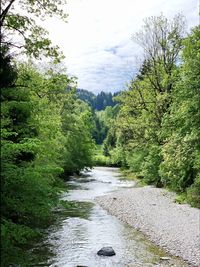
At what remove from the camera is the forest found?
932cm

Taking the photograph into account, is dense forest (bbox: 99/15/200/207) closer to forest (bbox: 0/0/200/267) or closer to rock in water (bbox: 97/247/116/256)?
forest (bbox: 0/0/200/267)

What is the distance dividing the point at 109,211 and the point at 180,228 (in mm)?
7413

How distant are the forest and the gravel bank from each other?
74.1 inches

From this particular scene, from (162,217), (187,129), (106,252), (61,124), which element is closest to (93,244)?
(106,252)

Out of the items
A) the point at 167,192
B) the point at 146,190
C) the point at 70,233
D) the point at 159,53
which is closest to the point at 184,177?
the point at 167,192

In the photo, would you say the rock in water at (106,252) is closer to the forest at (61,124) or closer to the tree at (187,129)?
the forest at (61,124)

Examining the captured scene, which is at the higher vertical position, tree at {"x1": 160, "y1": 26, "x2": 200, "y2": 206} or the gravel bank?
tree at {"x1": 160, "y1": 26, "x2": 200, "y2": 206}

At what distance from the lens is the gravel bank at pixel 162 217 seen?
17562mm

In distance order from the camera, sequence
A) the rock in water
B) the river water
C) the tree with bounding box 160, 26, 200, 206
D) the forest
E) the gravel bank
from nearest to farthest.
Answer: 1. the forest
2. the river water
3. the rock in water
4. the gravel bank
5. the tree with bounding box 160, 26, 200, 206

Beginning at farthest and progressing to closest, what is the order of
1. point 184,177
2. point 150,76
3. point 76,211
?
1. point 150,76
2. point 184,177
3. point 76,211

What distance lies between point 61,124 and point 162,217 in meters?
15.9

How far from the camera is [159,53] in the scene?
40.0 metres

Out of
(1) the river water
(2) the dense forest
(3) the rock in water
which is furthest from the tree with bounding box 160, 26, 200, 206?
(3) the rock in water

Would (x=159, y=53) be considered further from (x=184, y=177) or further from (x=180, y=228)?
(x=180, y=228)
